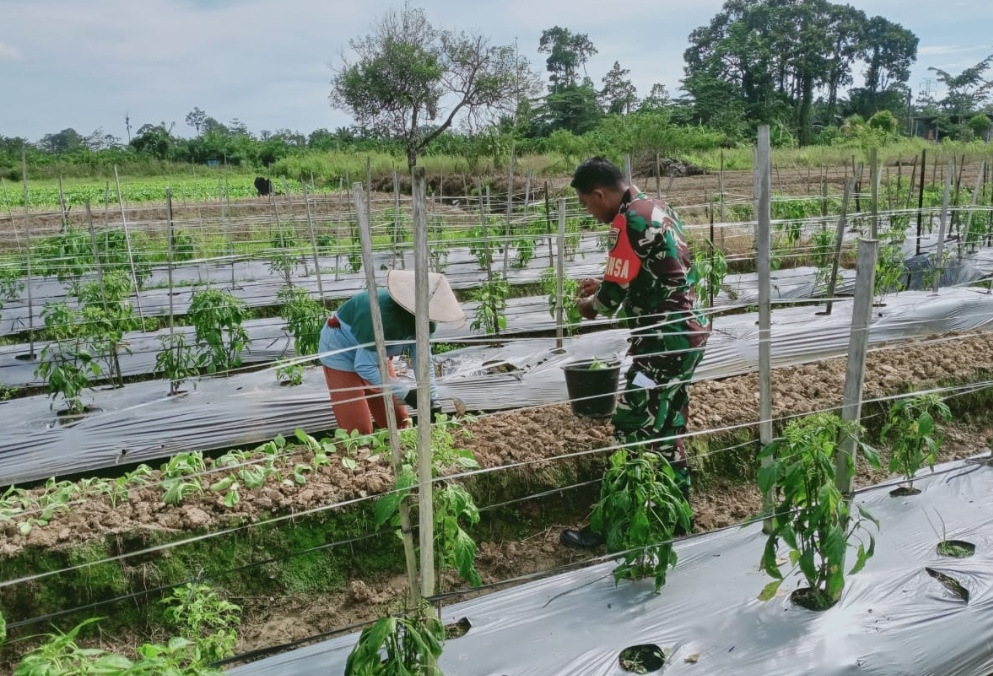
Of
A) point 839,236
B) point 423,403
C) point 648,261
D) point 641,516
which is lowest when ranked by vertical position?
point 641,516

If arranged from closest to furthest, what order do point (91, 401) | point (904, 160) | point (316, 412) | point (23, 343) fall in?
point (316, 412), point (91, 401), point (23, 343), point (904, 160)

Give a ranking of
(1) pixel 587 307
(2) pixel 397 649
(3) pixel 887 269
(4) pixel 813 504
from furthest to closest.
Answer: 1. (3) pixel 887 269
2. (1) pixel 587 307
3. (4) pixel 813 504
4. (2) pixel 397 649

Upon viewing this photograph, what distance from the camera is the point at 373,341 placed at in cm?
393

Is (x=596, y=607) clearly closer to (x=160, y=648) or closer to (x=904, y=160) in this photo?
(x=160, y=648)

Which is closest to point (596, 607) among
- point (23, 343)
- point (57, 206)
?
point (23, 343)

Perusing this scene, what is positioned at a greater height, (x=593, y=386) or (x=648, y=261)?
(x=648, y=261)

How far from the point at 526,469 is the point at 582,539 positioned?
0.54 m

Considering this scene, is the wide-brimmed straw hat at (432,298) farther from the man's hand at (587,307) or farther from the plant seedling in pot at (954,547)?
the plant seedling in pot at (954,547)

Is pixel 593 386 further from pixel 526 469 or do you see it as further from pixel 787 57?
pixel 787 57

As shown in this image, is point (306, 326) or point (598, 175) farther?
point (306, 326)

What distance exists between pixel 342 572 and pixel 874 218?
3.10 meters

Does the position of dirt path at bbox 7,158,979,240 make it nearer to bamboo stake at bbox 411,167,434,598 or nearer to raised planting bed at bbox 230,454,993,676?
raised planting bed at bbox 230,454,993,676

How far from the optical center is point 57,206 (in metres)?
18.2

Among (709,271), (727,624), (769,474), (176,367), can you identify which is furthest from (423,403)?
(709,271)
